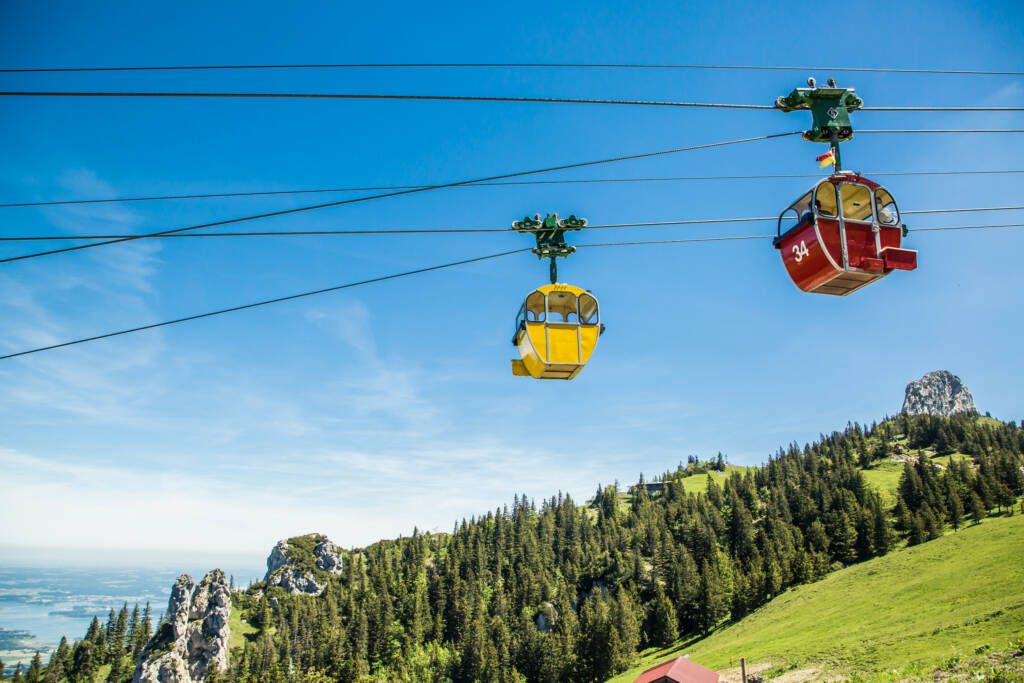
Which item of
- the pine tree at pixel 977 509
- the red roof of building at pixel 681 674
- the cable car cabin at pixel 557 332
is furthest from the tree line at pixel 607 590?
the cable car cabin at pixel 557 332

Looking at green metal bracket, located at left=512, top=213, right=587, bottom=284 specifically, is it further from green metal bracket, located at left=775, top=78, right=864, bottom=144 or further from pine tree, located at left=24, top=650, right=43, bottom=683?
pine tree, located at left=24, top=650, right=43, bottom=683

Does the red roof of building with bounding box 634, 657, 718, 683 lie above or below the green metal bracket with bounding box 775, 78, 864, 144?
below

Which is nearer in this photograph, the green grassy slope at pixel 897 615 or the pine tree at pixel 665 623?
the green grassy slope at pixel 897 615

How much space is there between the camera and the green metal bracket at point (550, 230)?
45.3 ft

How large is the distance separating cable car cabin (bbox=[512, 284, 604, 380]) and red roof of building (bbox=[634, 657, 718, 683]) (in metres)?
57.4

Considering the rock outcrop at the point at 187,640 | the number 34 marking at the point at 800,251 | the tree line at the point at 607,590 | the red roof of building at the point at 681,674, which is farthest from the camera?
the rock outcrop at the point at 187,640

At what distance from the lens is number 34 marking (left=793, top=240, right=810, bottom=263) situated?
42.0 ft

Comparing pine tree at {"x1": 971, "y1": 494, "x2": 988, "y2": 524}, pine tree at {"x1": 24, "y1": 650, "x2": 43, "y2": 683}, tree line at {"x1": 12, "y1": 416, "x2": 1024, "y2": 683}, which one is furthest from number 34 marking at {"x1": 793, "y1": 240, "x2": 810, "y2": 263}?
pine tree at {"x1": 24, "y1": 650, "x2": 43, "y2": 683}

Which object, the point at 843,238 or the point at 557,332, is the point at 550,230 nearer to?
the point at 557,332

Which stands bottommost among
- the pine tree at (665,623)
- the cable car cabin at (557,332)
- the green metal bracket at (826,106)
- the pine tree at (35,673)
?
the pine tree at (35,673)

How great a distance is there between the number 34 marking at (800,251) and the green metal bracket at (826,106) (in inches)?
86.5

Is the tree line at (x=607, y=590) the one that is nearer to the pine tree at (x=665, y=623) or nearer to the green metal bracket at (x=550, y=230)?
the pine tree at (x=665, y=623)

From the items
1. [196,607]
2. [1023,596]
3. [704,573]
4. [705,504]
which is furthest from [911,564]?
[196,607]

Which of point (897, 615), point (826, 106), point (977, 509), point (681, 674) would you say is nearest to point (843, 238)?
point (826, 106)
